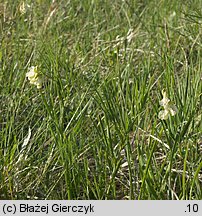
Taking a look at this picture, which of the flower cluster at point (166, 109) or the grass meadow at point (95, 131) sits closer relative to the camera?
the flower cluster at point (166, 109)

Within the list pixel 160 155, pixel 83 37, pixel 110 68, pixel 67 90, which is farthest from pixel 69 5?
pixel 160 155

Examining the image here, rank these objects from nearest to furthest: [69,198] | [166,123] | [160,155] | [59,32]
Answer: [69,198] < [166,123] < [160,155] < [59,32]

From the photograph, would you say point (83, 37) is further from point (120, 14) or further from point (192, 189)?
point (192, 189)

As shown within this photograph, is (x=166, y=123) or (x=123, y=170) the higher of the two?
(x=166, y=123)

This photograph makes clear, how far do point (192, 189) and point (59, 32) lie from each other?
54.5 inches

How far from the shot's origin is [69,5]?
316 centimetres

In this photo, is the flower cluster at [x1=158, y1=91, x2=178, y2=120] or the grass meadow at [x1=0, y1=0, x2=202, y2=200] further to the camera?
the grass meadow at [x1=0, y1=0, x2=202, y2=200]

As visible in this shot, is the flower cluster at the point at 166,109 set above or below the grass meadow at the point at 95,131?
above

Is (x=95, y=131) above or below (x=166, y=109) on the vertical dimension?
→ below

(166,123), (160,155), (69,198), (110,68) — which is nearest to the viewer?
(69,198)

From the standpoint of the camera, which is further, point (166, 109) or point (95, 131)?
point (95, 131)

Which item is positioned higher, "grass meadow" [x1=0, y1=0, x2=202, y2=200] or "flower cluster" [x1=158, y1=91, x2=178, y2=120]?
"flower cluster" [x1=158, y1=91, x2=178, y2=120]

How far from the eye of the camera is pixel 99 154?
1.63 metres

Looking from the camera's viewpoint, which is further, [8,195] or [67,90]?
[67,90]
